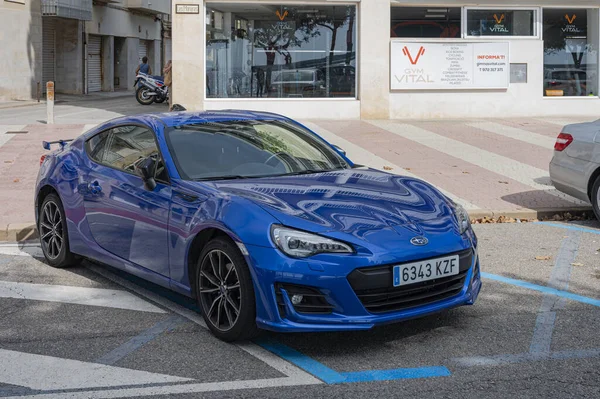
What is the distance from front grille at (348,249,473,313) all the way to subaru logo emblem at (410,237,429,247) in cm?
22

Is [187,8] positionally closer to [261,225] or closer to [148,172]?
[148,172]

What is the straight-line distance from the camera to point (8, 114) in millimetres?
24797

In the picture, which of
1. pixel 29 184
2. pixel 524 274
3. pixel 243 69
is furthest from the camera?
pixel 243 69

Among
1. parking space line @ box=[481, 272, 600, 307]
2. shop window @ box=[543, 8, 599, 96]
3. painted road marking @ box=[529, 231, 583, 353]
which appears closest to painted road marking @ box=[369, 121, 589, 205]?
painted road marking @ box=[529, 231, 583, 353]

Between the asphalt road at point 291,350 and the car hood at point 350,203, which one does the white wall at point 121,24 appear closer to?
the asphalt road at point 291,350

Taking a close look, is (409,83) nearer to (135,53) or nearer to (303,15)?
(303,15)

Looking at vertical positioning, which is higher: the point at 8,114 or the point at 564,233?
the point at 8,114

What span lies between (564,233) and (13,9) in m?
29.6

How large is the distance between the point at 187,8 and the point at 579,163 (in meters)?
12.5

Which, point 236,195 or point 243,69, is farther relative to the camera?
point 243,69

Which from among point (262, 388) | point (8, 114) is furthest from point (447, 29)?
point (262, 388)

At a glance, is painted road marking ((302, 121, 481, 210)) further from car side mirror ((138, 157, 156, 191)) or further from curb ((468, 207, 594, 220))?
car side mirror ((138, 157, 156, 191))

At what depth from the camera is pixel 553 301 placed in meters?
6.17

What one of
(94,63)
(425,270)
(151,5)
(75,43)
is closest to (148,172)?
(425,270)
